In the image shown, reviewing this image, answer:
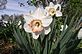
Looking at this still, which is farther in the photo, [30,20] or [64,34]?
[64,34]

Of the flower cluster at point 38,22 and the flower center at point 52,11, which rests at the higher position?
the flower cluster at point 38,22

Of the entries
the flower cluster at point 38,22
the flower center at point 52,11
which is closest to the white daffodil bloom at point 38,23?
the flower cluster at point 38,22

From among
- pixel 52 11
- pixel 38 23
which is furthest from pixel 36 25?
pixel 52 11

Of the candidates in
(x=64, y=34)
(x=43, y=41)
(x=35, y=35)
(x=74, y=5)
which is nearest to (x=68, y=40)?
(x=64, y=34)

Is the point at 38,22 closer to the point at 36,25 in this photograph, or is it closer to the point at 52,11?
the point at 36,25

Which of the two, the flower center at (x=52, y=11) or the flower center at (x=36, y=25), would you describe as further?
the flower center at (x=52, y=11)

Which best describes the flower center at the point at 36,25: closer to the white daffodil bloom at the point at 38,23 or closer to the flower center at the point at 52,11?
the white daffodil bloom at the point at 38,23

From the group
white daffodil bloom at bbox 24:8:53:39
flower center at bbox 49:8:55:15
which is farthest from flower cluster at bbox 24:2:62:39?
flower center at bbox 49:8:55:15

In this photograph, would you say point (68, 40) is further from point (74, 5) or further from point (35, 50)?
point (74, 5)

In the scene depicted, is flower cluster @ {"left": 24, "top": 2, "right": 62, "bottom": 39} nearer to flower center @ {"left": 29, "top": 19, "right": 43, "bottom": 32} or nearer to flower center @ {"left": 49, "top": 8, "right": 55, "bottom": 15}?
flower center @ {"left": 29, "top": 19, "right": 43, "bottom": 32}
